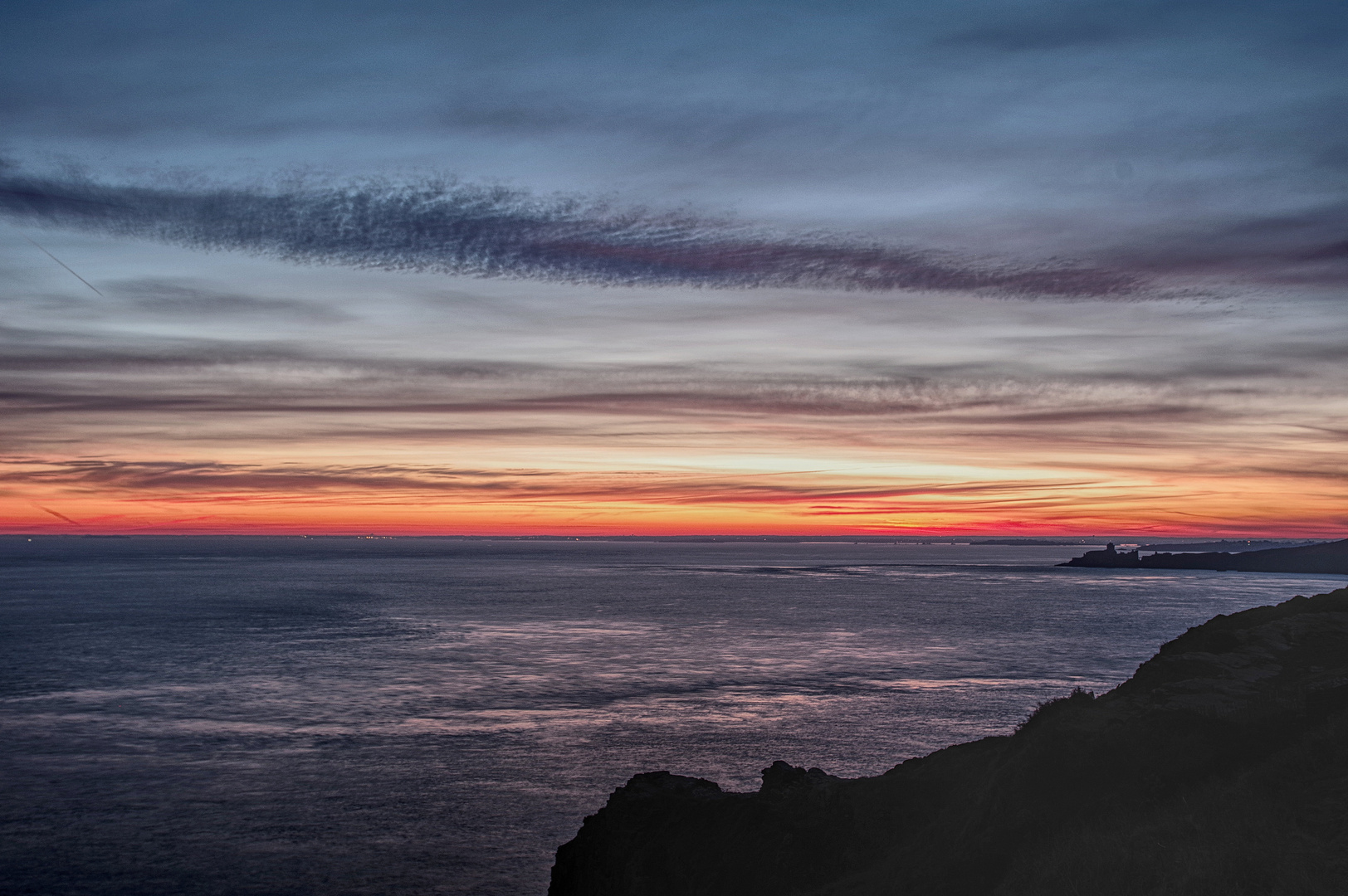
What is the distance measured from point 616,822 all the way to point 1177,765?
10.9 m

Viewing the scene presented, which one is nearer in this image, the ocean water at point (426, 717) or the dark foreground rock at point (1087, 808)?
the dark foreground rock at point (1087, 808)

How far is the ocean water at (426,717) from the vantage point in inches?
901

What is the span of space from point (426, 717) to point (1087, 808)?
97.1 feet

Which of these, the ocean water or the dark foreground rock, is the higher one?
the dark foreground rock

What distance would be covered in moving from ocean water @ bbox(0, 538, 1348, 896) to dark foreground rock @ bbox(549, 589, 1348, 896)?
5.08m

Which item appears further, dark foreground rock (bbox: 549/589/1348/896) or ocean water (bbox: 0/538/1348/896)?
ocean water (bbox: 0/538/1348/896)

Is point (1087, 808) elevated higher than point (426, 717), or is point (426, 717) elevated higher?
point (1087, 808)

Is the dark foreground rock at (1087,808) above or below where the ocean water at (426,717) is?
above

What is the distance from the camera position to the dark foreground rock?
42.3 feet

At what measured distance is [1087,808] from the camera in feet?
50.3

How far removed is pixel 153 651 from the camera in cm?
5809

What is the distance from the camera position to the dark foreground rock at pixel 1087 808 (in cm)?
1288

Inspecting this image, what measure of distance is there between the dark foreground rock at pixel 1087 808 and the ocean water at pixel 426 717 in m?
5.08

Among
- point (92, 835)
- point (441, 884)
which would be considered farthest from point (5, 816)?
point (441, 884)
